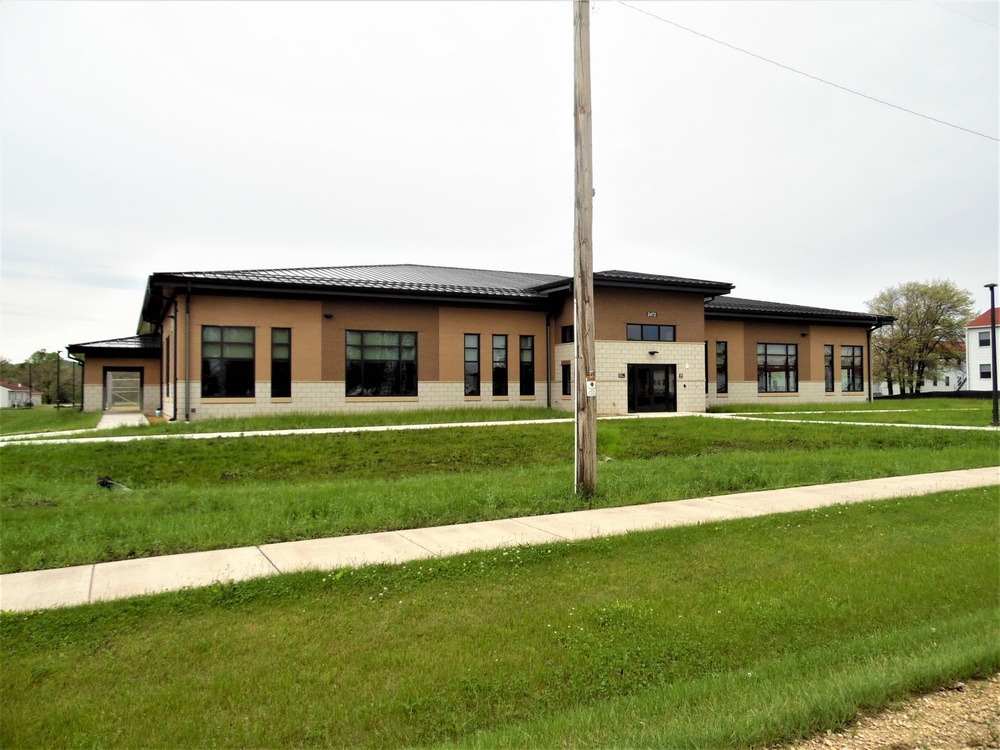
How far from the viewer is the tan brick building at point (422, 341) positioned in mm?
25344

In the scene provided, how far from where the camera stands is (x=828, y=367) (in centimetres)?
3984

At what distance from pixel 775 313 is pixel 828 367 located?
602 centimetres

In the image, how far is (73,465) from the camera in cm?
1435

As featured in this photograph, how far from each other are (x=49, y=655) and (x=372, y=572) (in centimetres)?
253

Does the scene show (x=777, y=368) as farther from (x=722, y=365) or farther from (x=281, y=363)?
(x=281, y=363)

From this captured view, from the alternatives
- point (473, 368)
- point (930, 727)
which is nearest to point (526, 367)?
point (473, 368)

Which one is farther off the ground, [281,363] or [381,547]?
[281,363]

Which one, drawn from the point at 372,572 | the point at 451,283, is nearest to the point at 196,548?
the point at 372,572

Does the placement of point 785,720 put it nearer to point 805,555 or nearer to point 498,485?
point 805,555

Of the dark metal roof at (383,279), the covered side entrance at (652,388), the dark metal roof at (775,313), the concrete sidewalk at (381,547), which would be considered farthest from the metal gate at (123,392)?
the concrete sidewalk at (381,547)

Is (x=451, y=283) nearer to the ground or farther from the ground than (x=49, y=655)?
farther from the ground

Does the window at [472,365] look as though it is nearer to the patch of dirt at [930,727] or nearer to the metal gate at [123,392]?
the metal gate at [123,392]

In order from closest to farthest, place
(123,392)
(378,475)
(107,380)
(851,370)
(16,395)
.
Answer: (378,475) < (123,392) < (107,380) < (851,370) < (16,395)

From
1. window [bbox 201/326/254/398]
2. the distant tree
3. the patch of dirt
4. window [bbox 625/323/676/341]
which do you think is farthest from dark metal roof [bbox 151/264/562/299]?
the distant tree
